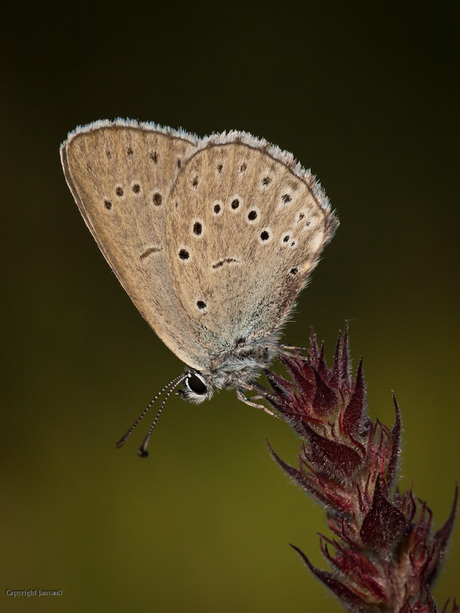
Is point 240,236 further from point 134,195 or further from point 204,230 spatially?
point 134,195

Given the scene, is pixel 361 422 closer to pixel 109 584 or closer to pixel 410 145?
pixel 109 584

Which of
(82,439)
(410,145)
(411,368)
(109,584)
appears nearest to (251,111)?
(410,145)

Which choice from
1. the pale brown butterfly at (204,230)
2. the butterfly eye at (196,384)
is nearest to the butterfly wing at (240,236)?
the pale brown butterfly at (204,230)

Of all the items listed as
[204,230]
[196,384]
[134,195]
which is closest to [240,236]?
[204,230]

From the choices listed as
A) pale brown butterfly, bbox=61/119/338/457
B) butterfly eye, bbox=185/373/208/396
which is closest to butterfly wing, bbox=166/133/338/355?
pale brown butterfly, bbox=61/119/338/457

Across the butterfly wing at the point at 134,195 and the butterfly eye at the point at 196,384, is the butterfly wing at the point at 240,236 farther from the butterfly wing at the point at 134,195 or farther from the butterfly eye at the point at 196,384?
the butterfly eye at the point at 196,384
